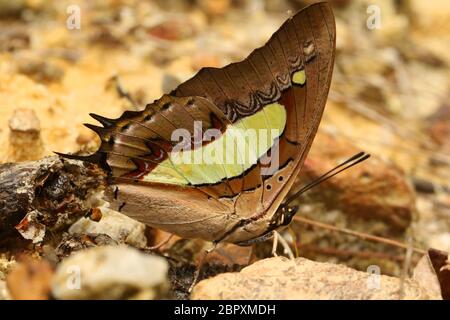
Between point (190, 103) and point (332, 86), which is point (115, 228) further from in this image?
point (332, 86)

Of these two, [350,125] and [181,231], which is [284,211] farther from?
[350,125]

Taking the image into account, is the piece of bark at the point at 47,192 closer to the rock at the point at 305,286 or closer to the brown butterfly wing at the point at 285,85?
the brown butterfly wing at the point at 285,85

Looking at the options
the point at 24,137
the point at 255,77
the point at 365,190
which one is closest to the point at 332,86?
the point at 365,190

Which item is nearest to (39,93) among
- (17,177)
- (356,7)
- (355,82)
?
(17,177)

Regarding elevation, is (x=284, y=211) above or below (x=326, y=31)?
Answer: below

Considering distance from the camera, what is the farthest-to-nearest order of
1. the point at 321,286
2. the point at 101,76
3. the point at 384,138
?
the point at 384,138 < the point at 101,76 < the point at 321,286

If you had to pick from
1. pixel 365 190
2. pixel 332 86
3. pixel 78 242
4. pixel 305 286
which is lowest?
pixel 305 286
